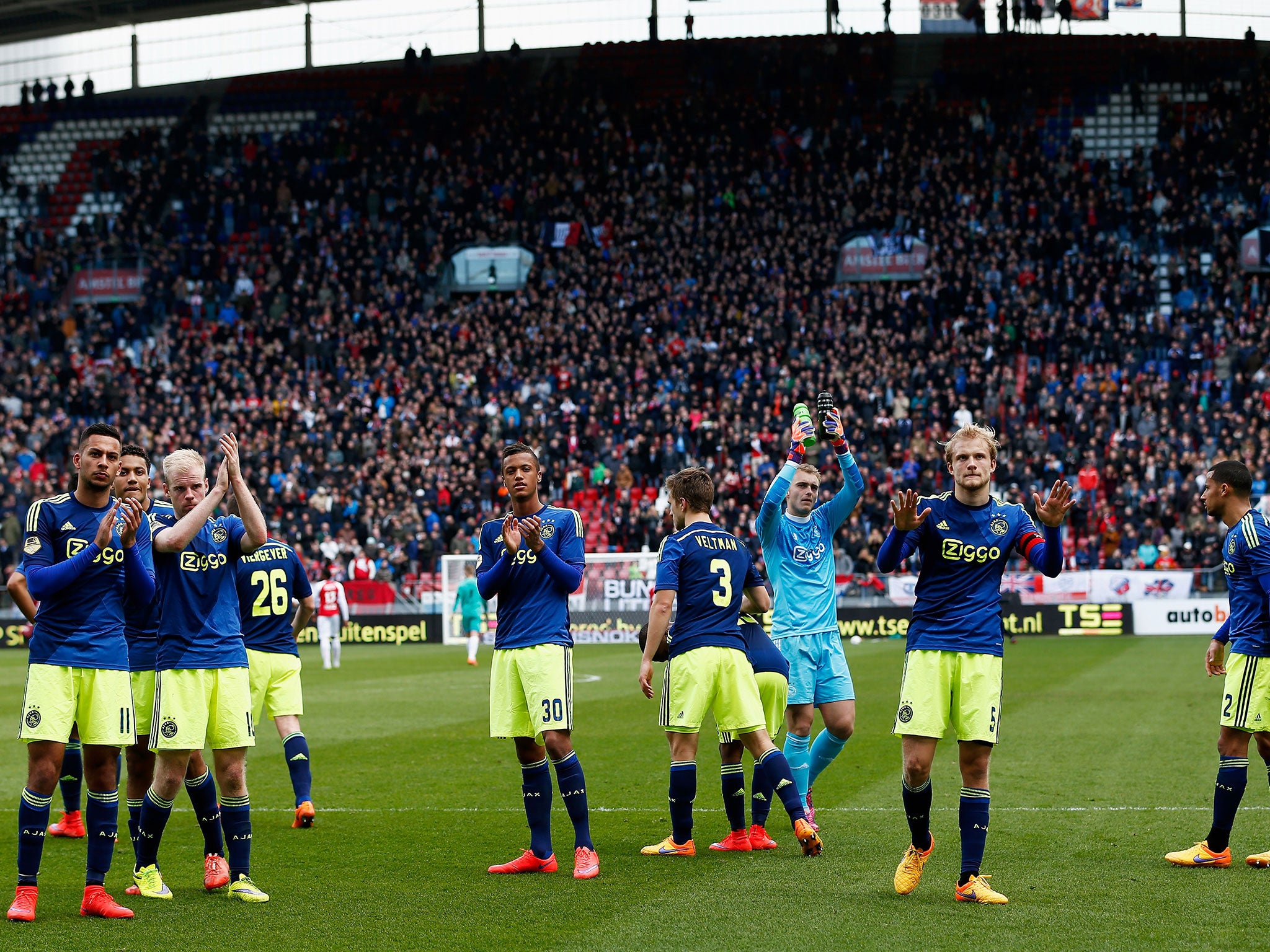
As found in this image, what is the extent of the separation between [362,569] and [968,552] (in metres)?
28.7

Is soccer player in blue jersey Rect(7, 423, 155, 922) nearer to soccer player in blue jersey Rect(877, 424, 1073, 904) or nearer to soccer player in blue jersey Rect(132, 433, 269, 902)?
soccer player in blue jersey Rect(132, 433, 269, 902)

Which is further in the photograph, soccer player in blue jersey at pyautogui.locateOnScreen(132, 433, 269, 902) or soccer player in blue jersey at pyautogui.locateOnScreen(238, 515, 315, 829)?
soccer player in blue jersey at pyautogui.locateOnScreen(238, 515, 315, 829)

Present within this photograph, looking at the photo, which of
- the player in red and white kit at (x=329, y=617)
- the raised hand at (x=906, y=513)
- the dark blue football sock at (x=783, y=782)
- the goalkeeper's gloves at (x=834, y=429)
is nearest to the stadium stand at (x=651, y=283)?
the player in red and white kit at (x=329, y=617)

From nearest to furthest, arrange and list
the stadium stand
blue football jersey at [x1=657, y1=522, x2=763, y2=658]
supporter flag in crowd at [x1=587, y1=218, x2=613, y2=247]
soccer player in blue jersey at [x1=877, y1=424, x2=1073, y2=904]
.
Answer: soccer player in blue jersey at [x1=877, y1=424, x2=1073, y2=904]
blue football jersey at [x1=657, y1=522, x2=763, y2=658]
the stadium stand
supporter flag in crowd at [x1=587, y1=218, x2=613, y2=247]

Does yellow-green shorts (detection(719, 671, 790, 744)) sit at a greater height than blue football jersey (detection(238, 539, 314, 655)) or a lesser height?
lesser

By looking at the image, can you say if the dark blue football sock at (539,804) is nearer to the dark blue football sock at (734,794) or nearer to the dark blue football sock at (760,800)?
the dark blue football sock at (734,794)

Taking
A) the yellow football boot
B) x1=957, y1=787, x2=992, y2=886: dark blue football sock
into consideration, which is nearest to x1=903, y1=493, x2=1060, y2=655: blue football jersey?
x1=957, y1=787, x2=992, y2=886: dark blue football sock

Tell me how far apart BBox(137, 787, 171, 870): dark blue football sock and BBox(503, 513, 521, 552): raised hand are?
8.00 feet

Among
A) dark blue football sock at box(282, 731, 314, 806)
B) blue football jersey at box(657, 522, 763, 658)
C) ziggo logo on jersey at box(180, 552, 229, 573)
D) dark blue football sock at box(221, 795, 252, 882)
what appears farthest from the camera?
dark blue football sock at box(282, 731, 314, 806)

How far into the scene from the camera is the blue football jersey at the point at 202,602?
7988 mm

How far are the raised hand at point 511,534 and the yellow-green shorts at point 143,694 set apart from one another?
226cm

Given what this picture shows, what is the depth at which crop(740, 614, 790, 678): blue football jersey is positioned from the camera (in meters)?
9.73

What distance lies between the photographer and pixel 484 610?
3145cm

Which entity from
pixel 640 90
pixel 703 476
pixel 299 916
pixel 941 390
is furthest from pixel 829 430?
pixel 640 90
